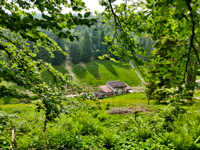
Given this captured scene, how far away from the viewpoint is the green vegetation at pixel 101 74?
7575 centimetres

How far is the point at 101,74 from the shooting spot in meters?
82.6

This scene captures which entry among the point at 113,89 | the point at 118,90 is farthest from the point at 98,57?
the point at 118,90

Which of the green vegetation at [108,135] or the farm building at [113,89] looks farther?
the farm building at [113,89]

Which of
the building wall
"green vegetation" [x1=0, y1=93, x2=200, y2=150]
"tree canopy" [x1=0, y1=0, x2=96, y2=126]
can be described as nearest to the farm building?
the building wall

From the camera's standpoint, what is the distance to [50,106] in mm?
2586

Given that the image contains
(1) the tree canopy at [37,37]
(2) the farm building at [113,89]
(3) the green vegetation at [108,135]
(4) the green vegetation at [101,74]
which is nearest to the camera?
(1) the tree canopy at [37,37]

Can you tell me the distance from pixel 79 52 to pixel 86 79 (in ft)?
88.2

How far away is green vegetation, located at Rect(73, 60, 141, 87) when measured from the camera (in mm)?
75750

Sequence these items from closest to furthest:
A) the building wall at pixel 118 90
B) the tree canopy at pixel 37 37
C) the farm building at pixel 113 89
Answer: the tree canopy at pixel 37 37 < the farm building at pixel 113 89 < the building wall at pixel 118 90

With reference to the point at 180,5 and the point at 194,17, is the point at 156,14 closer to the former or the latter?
the point at 194,17

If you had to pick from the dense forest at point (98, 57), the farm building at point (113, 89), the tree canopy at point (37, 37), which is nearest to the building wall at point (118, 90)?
the farm building at point (113, 89)

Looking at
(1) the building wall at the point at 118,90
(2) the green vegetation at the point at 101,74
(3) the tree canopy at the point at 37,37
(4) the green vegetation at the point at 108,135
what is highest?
(2) the green vegetation at the point at 101,74

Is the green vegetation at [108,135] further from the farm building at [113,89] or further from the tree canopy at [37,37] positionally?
the farm building at [113,89]

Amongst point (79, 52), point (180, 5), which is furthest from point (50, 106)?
point (79, 52)
